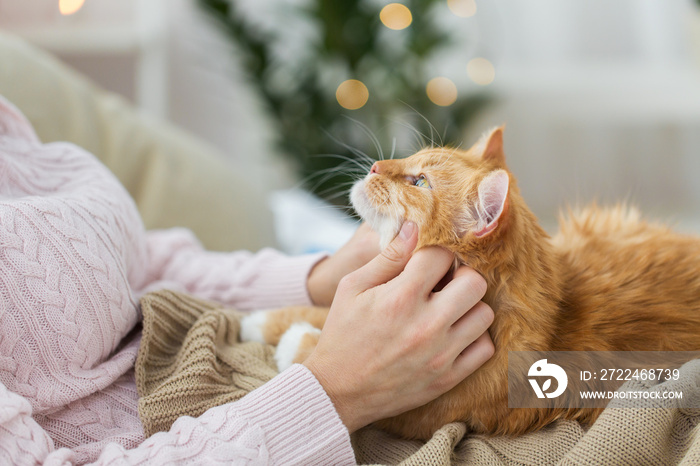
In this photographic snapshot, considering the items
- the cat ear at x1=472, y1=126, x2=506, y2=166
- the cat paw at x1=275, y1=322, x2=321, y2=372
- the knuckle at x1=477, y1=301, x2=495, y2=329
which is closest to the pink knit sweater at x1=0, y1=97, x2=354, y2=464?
the cat paw at x1=275, y1=322, x2=321, y2=372

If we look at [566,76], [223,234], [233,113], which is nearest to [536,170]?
[566,76]

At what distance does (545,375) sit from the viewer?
0.78 meters

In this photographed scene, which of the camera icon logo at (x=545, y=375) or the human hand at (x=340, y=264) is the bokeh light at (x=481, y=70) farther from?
the camera icon logo at (x=545, y=375)

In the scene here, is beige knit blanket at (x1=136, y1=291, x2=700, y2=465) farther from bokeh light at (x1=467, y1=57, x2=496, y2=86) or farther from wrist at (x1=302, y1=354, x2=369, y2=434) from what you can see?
bokeh light at (x1=467, y1=57, x2=496, y2=86)

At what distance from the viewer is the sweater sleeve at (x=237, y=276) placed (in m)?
1.17

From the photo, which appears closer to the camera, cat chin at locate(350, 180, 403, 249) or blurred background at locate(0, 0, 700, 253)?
cat chin at locate(350, 180, 403, 249)

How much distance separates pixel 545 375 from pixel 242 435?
1.42 ft

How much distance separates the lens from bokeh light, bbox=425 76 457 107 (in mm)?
3078

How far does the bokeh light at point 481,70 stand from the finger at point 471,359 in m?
3.05

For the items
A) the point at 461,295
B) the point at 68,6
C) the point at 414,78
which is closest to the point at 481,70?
the point at 414,78

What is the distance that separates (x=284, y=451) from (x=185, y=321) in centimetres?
33

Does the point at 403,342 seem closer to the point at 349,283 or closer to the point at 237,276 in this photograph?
the point at 349,283

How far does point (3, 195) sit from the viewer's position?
0.93 meters

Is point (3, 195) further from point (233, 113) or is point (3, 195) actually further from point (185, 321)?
point (233, 113)
